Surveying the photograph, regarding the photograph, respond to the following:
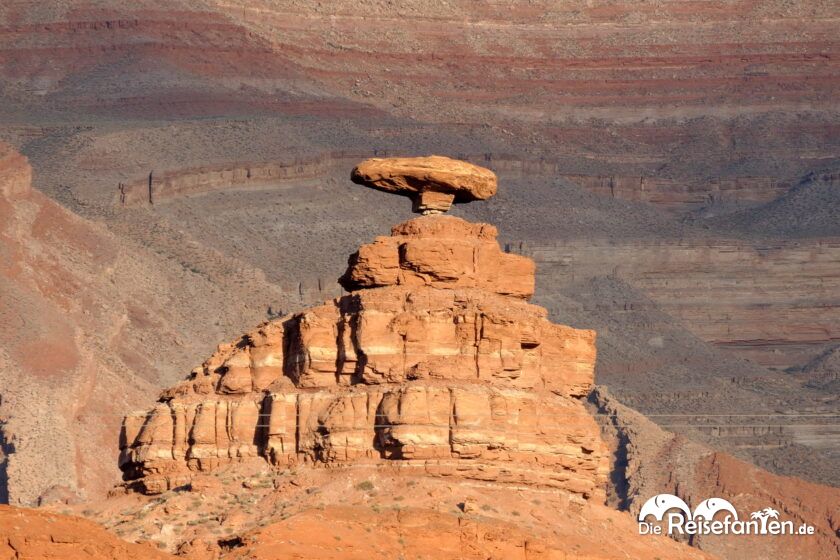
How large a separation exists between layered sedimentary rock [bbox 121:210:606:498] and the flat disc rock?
4.14 ft

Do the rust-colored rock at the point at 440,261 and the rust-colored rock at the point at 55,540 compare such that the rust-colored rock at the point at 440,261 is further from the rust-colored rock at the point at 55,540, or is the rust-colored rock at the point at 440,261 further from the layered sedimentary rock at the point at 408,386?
the rust-colored rock at the point at 55,540

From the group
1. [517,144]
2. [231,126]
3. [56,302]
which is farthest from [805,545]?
[517,144]

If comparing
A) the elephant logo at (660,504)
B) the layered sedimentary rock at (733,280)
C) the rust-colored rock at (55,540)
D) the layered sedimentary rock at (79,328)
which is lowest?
the rust-colored rock at (55,540)

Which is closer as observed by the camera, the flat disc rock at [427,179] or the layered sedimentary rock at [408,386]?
the layered sedimentary rock at [408,386]

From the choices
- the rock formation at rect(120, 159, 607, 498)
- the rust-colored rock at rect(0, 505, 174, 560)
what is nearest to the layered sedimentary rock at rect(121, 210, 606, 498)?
the rock formation at rect(120, 159, 607, 498)

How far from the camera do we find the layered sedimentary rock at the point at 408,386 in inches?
→ 1806

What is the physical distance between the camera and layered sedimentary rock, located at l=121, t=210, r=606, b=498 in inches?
1806

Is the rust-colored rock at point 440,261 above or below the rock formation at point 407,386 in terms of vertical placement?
above

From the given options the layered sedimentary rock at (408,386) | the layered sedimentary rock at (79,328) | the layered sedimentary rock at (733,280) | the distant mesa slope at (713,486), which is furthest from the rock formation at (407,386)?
the layered sedimentary rock at (733,280)

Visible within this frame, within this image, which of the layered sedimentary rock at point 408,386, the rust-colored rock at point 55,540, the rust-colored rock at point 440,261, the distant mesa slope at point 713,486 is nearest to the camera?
the rust-colored rock at point 55,540

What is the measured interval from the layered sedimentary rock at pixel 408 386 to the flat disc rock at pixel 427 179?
49.7 inches

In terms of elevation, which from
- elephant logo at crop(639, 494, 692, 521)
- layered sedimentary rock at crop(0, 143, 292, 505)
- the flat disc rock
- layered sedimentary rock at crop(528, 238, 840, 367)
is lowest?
elephant logo at crop(639, 494, 692, 521)

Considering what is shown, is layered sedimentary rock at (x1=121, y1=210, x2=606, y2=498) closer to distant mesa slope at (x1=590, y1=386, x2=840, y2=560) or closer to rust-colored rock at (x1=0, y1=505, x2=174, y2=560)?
rust-colored rock at (x1=0, y1=505, x2=174, y2=560)

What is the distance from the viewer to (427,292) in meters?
47.9
